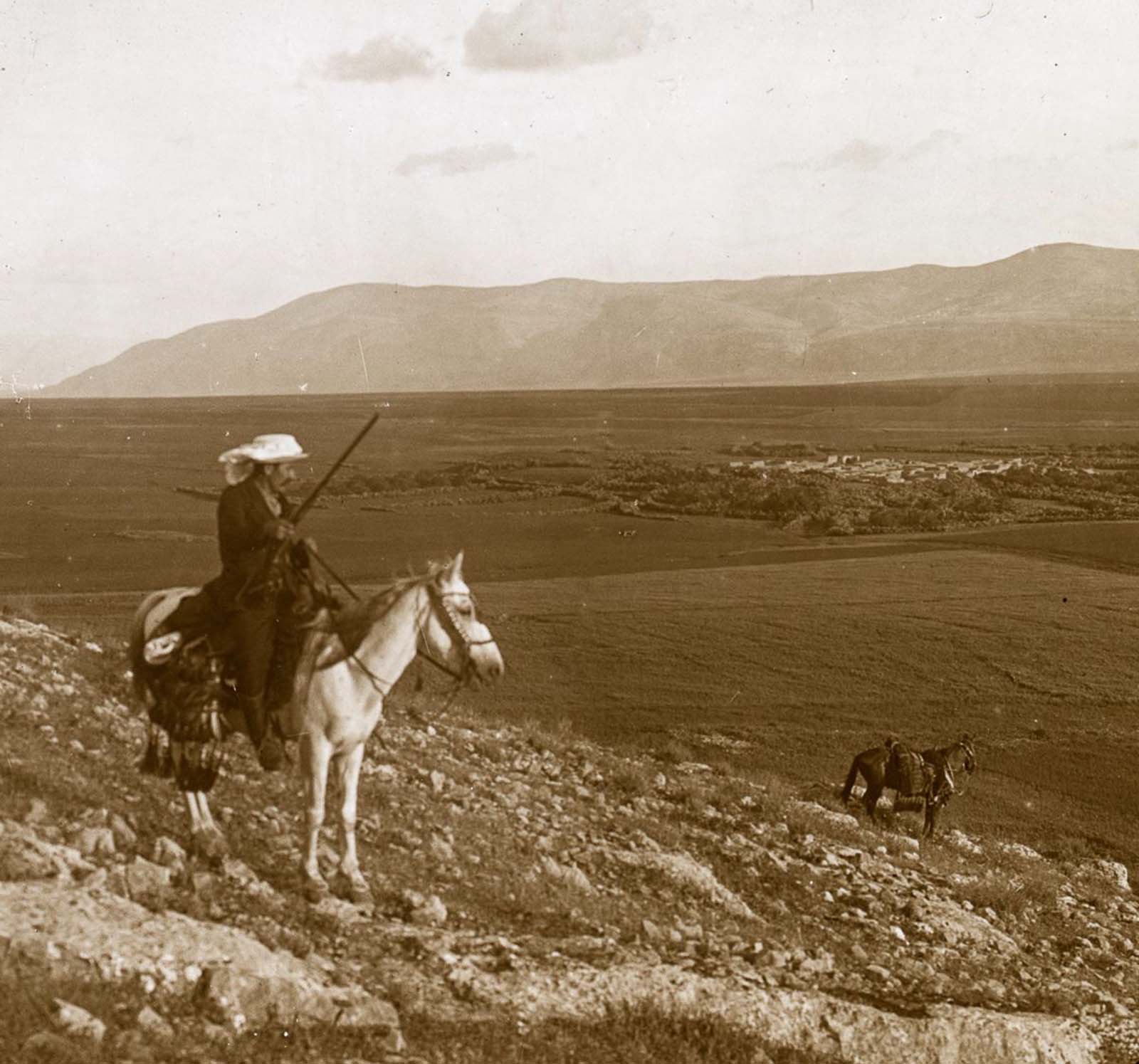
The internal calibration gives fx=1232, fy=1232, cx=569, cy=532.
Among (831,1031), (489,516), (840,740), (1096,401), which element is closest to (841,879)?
(831,1031)

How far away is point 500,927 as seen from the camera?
10.1 metres

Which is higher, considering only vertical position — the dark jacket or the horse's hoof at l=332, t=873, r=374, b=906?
the dark jacket

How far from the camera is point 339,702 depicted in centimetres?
927

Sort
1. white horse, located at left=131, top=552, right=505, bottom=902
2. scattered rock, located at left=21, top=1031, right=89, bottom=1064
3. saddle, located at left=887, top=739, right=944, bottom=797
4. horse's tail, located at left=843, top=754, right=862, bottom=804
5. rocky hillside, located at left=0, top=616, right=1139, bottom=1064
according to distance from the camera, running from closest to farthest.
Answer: scattered rock, located at left=21, top=1031, right=89, bottom=1064 → rocky hillside, located at left=0, top=616, right=1139, bottom=1064 → white horse, located at left=131, top=552, right=505, bottom=902 → saddle, located at left=887, top=739, right=944, bottom=797 → horse's tail, located at left=843, top=754, right=862, bottom=804

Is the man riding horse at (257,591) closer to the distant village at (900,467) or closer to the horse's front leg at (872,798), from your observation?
the horse's front leg at (872,798)

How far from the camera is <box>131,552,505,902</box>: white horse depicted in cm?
918

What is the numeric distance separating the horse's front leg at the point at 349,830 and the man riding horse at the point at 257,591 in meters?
0.53

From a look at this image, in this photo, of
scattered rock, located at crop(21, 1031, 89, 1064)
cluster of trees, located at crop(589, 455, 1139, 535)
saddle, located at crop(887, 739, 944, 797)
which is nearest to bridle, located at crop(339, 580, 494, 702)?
scattered rock, located at crop(21, 1031, 89, 1064)

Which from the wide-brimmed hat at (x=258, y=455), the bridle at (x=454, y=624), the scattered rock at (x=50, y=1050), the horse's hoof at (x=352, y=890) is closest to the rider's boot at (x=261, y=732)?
the horse's hoof at (x=352, y=890)

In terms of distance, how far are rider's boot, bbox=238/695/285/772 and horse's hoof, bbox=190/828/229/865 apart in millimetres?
755

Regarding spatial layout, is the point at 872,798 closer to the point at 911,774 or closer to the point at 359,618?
the point at 911,774

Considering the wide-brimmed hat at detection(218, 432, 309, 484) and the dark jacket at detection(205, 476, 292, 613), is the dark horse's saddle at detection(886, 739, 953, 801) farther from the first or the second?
the wide-brimmed hat at detection(218, 432, 309, 484)

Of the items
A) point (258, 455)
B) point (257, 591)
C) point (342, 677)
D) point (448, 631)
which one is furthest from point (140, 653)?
point (448, 631)

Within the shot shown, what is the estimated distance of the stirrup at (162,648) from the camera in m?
9.30
